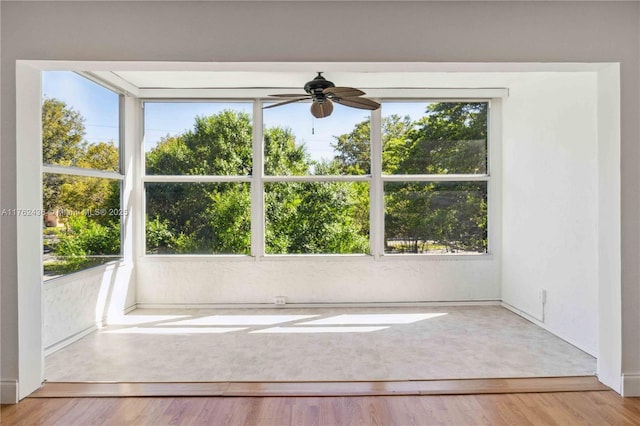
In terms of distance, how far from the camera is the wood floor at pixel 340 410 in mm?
2242

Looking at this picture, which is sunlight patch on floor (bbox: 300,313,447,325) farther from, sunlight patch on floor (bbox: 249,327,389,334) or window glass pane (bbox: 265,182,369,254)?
window glass pane (bbox: 265,182,369,254)

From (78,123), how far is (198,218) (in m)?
1.66

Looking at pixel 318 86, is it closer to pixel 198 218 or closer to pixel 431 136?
pixel 431 136

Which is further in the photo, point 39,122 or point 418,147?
point 418,147

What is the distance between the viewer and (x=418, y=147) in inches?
191

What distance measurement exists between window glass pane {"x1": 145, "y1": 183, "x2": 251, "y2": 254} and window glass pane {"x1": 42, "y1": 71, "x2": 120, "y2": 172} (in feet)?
2.30

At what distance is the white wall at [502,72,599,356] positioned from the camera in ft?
10.8

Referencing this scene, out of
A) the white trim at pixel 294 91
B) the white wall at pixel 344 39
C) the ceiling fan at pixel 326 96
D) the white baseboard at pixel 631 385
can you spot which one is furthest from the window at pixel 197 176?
the white baseboard at pixel 631 385

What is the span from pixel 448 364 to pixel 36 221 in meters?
3.19

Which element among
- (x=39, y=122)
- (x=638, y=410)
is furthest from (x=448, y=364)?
(x=39, y=122)

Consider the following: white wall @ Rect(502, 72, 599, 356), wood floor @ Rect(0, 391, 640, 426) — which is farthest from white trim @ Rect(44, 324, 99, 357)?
white wall @ Rect(502, 72, 599, 356)

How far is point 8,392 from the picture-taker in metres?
2.46

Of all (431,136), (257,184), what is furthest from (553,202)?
(257,184)

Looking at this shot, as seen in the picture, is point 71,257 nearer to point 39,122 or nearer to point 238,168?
point 39,122
